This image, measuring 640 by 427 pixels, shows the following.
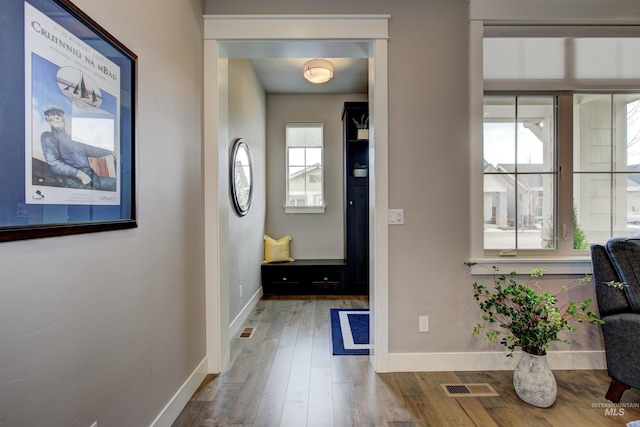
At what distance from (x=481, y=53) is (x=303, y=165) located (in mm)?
2914

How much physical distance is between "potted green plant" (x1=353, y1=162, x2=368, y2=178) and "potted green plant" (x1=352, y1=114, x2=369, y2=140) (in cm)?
37

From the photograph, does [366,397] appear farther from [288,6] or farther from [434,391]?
[288,6]

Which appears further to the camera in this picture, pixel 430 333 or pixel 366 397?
pixel 430 333

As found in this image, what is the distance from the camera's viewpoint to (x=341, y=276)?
4.24 meters

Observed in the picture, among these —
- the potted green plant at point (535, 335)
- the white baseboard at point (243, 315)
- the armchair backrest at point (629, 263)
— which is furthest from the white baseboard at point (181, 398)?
the armchair backrest at point (629, 263)

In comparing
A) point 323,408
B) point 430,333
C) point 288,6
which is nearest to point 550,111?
point 430,333

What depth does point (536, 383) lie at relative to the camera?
1830 mm

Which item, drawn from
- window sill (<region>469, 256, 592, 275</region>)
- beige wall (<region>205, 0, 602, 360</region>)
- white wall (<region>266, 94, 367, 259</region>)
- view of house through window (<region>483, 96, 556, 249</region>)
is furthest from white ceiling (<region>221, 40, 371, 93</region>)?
window sill (<region>469, 256, 592, 275</region>)

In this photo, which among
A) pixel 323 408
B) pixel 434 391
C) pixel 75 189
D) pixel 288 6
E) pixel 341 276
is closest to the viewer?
pixel 75 189

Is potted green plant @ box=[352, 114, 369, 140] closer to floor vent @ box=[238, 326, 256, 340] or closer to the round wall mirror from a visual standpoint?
the round wall mirror

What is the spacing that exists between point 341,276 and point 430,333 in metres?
2.06

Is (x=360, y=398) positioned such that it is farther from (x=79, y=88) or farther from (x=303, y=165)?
(x=303, y=165)

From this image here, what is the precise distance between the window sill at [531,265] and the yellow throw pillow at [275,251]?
2.67 metres

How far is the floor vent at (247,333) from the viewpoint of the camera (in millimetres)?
2844
